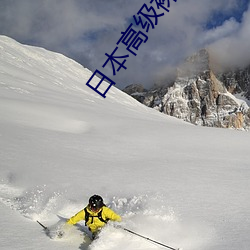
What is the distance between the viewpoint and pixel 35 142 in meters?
11.6

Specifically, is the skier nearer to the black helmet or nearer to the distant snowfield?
the black helmet

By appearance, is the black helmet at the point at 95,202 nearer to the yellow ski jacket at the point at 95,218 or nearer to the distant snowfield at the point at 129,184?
the yellow ski jacket at the point at 95,218

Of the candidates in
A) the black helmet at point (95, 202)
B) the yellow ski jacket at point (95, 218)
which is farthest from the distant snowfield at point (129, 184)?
the black helmet at point (95, 202)

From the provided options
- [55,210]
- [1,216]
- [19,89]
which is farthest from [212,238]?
[19,89]

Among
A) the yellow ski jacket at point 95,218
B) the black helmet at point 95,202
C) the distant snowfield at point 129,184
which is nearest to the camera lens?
the distant snowfield at point 129,184

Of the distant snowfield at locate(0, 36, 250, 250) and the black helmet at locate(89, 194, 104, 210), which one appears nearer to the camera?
the distant snowfield at locate(0, 36, 250, 250)

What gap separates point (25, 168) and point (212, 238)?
226 inches

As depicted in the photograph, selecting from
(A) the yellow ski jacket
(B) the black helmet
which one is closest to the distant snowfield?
(A) the yellow ski jacket

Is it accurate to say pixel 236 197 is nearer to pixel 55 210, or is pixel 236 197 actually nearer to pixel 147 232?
pixel 147 232

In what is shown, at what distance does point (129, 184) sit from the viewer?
8.06 m

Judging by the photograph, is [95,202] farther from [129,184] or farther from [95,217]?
[129,184]

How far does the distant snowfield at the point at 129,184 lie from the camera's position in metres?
5.49

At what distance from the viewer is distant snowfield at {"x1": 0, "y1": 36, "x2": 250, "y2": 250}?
5.49m

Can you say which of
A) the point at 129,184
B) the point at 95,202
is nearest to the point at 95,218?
the point at 95,202
